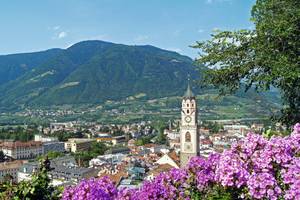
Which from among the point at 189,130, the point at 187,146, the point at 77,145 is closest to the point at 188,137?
the point at 189,130

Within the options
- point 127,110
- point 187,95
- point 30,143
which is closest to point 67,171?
point 187,95

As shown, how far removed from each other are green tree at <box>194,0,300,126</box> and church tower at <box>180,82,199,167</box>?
2886 centimetres

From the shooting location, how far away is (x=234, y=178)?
3506 millimetres

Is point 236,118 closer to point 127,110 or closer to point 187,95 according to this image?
point 127,110

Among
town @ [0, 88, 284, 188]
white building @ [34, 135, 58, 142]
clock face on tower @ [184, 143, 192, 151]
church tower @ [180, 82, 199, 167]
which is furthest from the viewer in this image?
white building @ [34, 135, 58, 142]

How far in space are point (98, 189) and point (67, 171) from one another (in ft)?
149

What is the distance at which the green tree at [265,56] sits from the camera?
6.32m

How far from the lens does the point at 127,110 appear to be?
633 ft

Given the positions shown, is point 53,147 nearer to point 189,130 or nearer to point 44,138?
point 44,138

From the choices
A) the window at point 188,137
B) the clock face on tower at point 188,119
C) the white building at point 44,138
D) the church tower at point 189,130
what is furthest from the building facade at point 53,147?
the window at point 188,137

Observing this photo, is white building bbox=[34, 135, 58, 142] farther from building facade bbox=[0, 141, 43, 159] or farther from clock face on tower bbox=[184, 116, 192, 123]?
clock face on tower bbox=[184, 116, 192, 123]

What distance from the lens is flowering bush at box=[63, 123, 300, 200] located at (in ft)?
11.0

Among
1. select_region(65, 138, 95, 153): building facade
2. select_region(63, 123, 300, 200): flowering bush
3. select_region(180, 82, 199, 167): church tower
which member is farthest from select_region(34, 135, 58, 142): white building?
select_region(63, 123, 300, 200): flowering bush

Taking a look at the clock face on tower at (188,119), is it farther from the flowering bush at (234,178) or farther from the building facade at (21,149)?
the building facade at (21,149)
